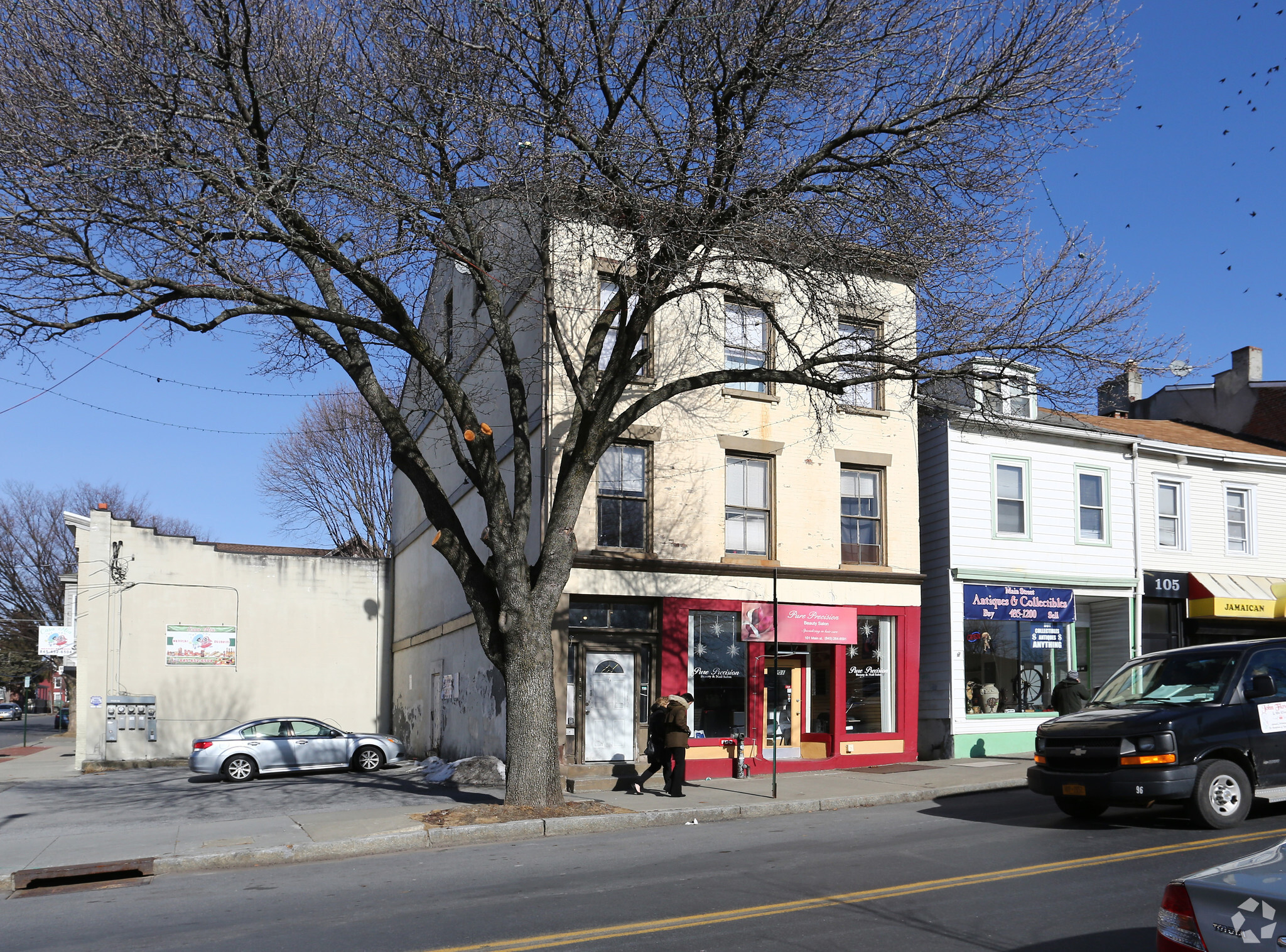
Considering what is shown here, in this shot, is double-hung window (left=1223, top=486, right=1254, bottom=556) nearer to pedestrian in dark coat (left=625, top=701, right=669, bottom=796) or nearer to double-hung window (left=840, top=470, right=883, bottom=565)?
double-hung window (left=840, top=470, right=883, bottom=565)

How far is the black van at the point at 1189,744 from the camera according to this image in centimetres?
1026

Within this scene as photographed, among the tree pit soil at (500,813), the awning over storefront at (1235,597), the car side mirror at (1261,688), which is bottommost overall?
the tree pit soil at (500,813)

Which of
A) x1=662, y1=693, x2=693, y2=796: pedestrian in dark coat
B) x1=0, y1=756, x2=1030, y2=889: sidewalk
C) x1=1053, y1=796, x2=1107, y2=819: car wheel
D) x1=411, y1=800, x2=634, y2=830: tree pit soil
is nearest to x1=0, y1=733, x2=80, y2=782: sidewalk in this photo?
x1=0, y1=756, x2=1030, y2=889: sidewalk

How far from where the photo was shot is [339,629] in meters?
31.3

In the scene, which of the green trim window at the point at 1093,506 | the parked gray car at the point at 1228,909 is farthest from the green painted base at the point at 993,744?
the parked gray car at the point at 1228,909

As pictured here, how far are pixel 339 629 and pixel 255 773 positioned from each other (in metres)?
9.00

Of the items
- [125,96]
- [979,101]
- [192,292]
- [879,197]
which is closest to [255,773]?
[192,292]

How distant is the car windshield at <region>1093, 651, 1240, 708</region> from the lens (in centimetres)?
1105

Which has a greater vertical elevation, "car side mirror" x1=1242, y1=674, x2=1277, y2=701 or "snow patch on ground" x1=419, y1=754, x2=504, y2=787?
"car side mirror" x1=1242, y1=674, x2=1277, y2=701

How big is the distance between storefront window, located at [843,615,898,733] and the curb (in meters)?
4.40

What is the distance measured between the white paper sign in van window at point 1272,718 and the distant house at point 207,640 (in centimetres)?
2533

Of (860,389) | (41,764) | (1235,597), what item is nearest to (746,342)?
(860,389)

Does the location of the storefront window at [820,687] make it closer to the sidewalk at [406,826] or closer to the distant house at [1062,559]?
the sidewalk at [406,826]

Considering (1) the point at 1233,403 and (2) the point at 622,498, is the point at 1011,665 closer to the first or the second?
(2) the point at 622,498
